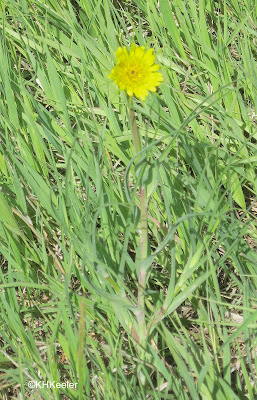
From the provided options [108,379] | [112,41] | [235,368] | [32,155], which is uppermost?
[112,41]

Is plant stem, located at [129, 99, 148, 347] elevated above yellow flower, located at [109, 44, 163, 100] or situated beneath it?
situated beneath

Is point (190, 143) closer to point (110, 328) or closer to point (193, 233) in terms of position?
point (193, 233)

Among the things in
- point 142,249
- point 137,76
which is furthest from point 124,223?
point 137,76

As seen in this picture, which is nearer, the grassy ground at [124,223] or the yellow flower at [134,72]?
the yellow flower at [134,72]

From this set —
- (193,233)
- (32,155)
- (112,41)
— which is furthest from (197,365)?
(112,41)

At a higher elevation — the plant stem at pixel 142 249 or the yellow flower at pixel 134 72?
the yellow flower at pixel 134 72

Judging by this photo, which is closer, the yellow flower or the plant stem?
the yellow flower

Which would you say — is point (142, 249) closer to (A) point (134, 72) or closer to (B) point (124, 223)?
(B) point (124, 223)
